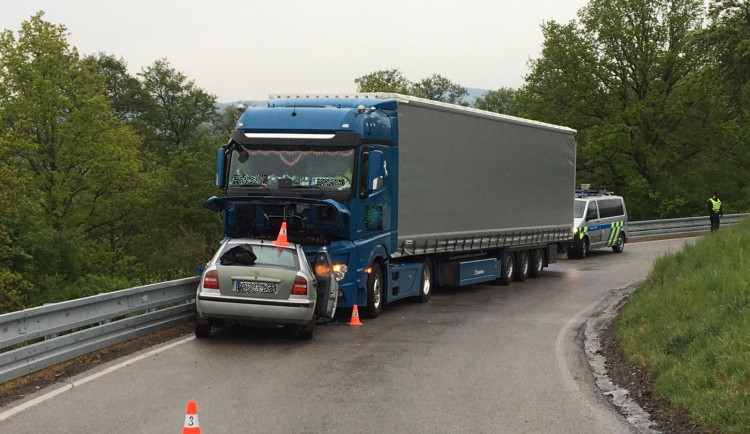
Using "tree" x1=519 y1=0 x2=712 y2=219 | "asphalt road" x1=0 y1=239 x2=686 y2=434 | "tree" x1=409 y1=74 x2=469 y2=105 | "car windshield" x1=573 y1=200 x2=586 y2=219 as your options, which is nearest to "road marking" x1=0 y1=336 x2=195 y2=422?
"asphalt road" x1=0 y1=239 x2=686 y2=434

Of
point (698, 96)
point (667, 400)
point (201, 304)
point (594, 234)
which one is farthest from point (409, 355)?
point (698, 96)

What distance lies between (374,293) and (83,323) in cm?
566

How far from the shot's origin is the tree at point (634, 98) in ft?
152

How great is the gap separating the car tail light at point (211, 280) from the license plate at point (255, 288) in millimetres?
278

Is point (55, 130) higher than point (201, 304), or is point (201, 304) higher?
point (55, 130)

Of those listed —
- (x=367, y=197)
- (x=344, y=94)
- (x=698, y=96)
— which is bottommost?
(x=367, y=197)

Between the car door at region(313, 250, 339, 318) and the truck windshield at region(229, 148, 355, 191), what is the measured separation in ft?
5.56

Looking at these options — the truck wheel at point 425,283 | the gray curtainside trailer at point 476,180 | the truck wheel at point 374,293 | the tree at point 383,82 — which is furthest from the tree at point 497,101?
the truck wheel at point 374,293

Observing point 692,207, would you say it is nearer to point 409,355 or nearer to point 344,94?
point 344,94

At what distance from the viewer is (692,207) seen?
1930 inches

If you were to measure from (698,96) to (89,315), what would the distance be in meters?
40.4

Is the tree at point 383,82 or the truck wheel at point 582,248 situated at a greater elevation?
the tree at point 383,82

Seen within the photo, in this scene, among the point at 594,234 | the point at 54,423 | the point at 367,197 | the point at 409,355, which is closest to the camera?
the point at 54,423

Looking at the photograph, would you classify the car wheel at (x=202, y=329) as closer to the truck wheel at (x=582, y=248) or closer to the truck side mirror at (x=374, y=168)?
the truck side mirror at (x=374, y=168)
